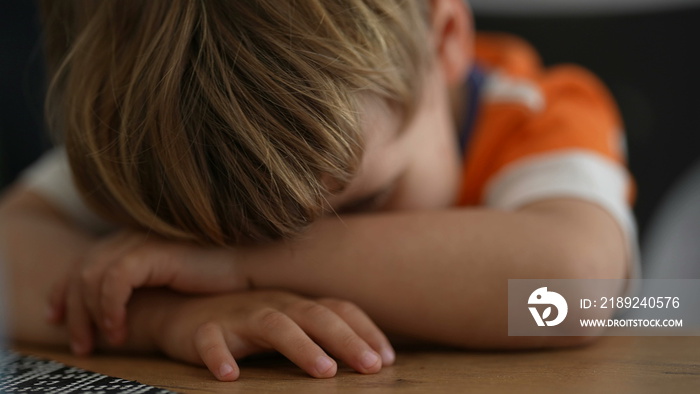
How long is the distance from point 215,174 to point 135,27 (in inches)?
5.3

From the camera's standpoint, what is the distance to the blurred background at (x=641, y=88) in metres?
1.03

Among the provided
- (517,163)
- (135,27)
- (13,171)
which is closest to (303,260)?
(135,27)

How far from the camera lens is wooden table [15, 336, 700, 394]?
0.40 meters

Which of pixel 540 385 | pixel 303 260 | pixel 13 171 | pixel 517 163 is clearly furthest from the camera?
pixel 13 171

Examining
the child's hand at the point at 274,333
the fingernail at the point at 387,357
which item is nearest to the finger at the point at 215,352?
the child's hand at the point at 274,333

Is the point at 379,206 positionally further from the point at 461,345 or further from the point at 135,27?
the point at 135,27

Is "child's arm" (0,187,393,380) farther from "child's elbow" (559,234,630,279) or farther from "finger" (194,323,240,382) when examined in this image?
"child's elbow" (559,234,630,279)

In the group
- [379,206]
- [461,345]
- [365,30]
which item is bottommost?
[461,345]

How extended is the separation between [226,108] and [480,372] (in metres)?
0.25

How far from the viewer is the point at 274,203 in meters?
0.46

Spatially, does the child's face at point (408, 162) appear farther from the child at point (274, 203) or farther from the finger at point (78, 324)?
the finger at point (78, 324)

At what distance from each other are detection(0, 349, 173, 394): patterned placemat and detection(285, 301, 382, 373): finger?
116 mm

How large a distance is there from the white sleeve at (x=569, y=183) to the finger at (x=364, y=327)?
268 mm

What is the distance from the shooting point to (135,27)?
1.62ft
